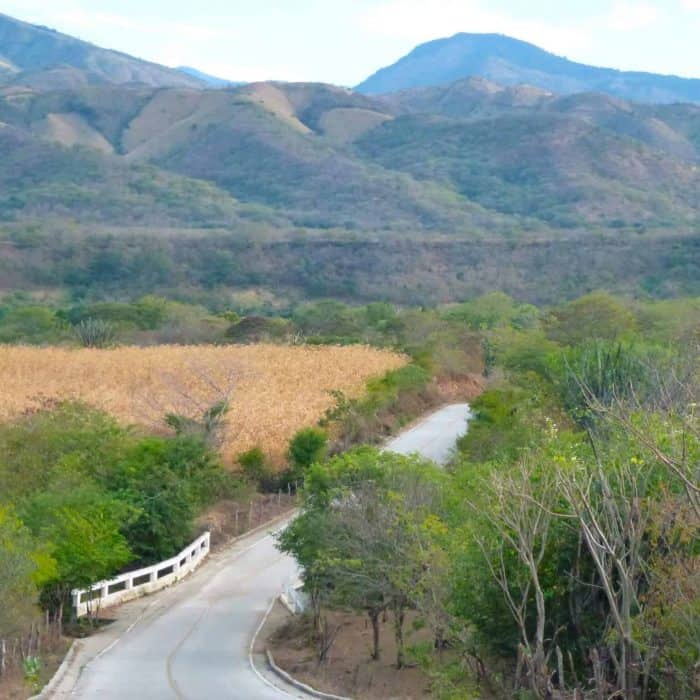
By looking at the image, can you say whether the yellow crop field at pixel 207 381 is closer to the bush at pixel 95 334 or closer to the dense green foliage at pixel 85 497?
the bush at pixel 95 334

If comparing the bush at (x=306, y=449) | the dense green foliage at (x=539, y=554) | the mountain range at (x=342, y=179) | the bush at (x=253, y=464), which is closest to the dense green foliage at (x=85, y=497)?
the bush at (x=253, y=464)

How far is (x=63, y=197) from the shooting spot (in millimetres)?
151750

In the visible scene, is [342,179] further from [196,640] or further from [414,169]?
[196,640]

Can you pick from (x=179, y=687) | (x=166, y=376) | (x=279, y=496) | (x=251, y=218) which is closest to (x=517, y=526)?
(x=179, y=687)

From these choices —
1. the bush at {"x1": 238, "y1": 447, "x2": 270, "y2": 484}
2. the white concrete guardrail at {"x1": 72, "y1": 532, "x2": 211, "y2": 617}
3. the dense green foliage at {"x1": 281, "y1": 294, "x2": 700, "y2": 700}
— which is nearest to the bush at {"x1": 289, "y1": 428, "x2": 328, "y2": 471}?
the bush at {"x1": 238, "y1": 447, "x2": 270, "y2": 484}

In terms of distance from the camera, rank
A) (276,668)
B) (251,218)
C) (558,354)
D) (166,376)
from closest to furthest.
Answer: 1. (276,668)
2. (558,354)
3. (166,376)
4. (251,218)

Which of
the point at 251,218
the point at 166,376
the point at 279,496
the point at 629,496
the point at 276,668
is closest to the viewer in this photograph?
the point at 629,496

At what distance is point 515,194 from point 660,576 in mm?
151990

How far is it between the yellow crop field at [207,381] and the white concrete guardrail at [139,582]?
771cm

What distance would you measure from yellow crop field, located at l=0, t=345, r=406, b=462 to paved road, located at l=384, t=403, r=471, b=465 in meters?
2.65

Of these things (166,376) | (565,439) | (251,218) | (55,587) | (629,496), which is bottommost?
(251,218)

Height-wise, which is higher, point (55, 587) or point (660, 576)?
point (660, 576)

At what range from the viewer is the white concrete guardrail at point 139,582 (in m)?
23.9

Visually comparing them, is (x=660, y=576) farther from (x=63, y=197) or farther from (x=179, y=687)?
(x=63, y=197)
